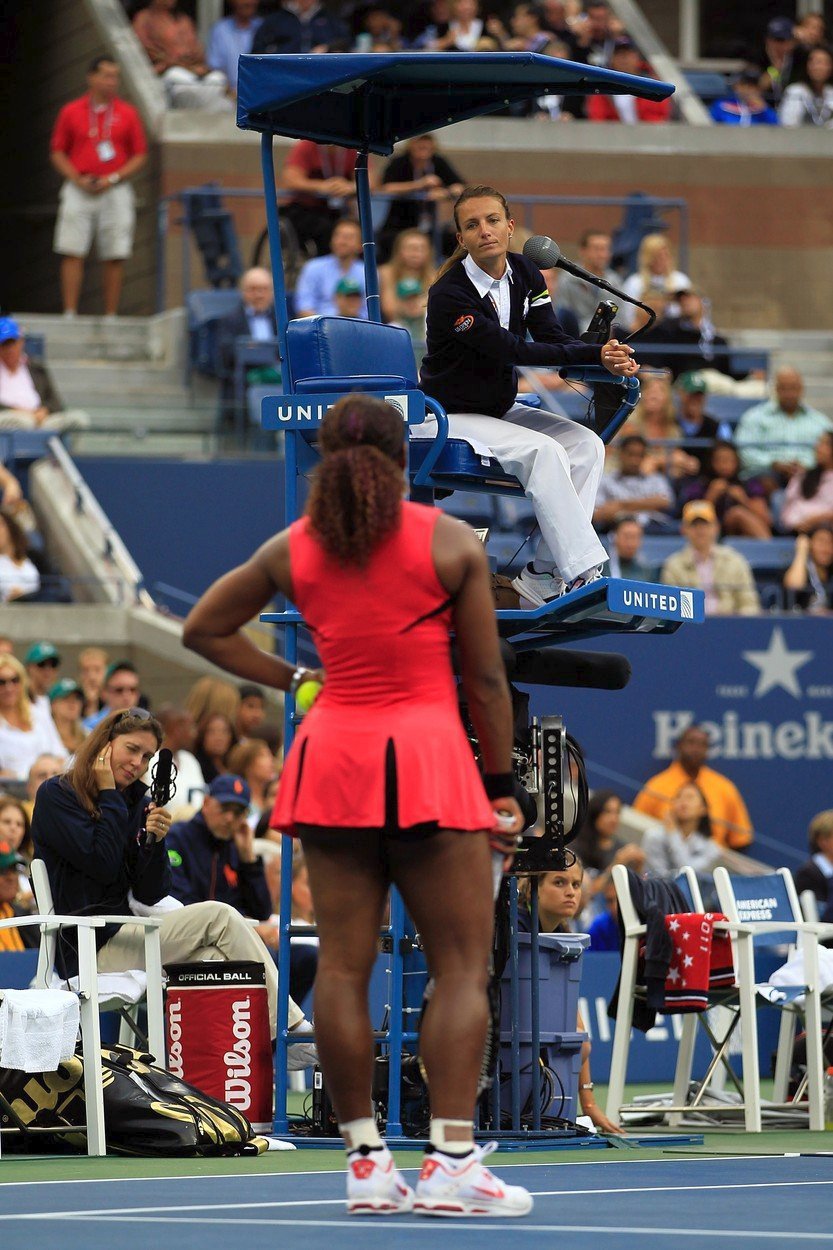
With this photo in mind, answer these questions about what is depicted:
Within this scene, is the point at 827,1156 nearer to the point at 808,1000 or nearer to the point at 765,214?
the point at 808,1000

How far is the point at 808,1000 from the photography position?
10.6 m

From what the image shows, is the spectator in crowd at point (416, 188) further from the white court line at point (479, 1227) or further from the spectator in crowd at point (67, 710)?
the white court line at point (479, 1227)

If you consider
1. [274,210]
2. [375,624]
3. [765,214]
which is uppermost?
[765,214]

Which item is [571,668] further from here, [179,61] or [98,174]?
[179,61]

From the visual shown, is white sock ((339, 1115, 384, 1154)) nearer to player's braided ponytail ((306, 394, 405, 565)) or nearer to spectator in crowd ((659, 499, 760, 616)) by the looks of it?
player's braided ponytail ((306, 394, 405, 565))

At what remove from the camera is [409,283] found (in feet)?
59.7

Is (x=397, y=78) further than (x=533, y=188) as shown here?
No

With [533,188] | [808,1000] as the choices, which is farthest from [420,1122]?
[533,188]

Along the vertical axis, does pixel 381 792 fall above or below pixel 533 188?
below

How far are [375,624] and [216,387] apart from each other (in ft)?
45.4

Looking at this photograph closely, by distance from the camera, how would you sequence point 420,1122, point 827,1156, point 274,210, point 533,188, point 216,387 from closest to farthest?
point 827,1156, point 420,1122, point 274,210, point 216,387, point 533,188

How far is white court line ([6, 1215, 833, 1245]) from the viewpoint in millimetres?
5332

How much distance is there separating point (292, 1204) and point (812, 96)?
1936 cm

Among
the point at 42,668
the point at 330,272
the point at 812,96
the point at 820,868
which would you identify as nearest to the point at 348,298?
the point at 330,272
